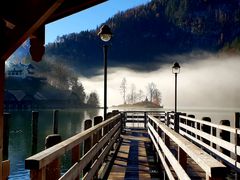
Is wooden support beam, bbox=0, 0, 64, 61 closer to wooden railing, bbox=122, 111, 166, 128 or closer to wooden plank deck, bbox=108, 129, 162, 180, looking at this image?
wooden plank deck, bbox=108, 129, 162, 180

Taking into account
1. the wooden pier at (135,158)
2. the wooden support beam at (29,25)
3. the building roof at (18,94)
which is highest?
the building roof at (18,94)

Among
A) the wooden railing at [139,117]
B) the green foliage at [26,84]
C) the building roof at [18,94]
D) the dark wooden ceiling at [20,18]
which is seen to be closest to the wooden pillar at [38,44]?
the dark wooden ceiling at [20,18]

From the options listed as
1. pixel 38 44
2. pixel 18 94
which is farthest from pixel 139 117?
pixel 18 94

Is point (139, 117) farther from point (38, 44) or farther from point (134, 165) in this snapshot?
point (38, 44)

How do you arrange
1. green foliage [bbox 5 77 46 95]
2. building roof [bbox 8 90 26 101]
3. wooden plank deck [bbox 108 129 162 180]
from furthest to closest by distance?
green foliage [bbox 5 77 46 95] < building roof [bbox 8 90 26 101] < wooden plank deck [bbox 108 129 162 180]

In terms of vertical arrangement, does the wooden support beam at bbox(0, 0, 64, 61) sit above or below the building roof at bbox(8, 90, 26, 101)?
below

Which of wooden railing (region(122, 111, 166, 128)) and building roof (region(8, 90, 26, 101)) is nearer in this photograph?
wooden railing (region(122, 111, 166, 128))

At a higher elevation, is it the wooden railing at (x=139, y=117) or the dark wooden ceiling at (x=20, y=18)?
the dark wooden ceiling at (x=20, y=18)

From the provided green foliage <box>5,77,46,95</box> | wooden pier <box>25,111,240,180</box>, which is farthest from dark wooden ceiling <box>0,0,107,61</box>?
green foliage <box>5,77,46,95</box>

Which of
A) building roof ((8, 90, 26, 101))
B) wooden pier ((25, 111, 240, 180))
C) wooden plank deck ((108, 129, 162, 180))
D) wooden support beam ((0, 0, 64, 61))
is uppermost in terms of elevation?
building roof ((8, 90, 26, 101))

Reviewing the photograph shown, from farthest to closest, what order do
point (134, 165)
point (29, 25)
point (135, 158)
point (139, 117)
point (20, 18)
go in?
point (139, 117), point (135, 158), point (134, 165), point (20, 18), point (29, 25)

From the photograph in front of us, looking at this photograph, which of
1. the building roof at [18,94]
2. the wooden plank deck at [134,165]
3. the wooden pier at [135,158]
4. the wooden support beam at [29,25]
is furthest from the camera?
the building roof at [18,94]

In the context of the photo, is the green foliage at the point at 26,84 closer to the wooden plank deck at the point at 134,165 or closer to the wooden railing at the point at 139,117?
the wooden railing at the point at 139,117

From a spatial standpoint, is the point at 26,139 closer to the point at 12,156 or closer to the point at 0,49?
the point at 12,156
